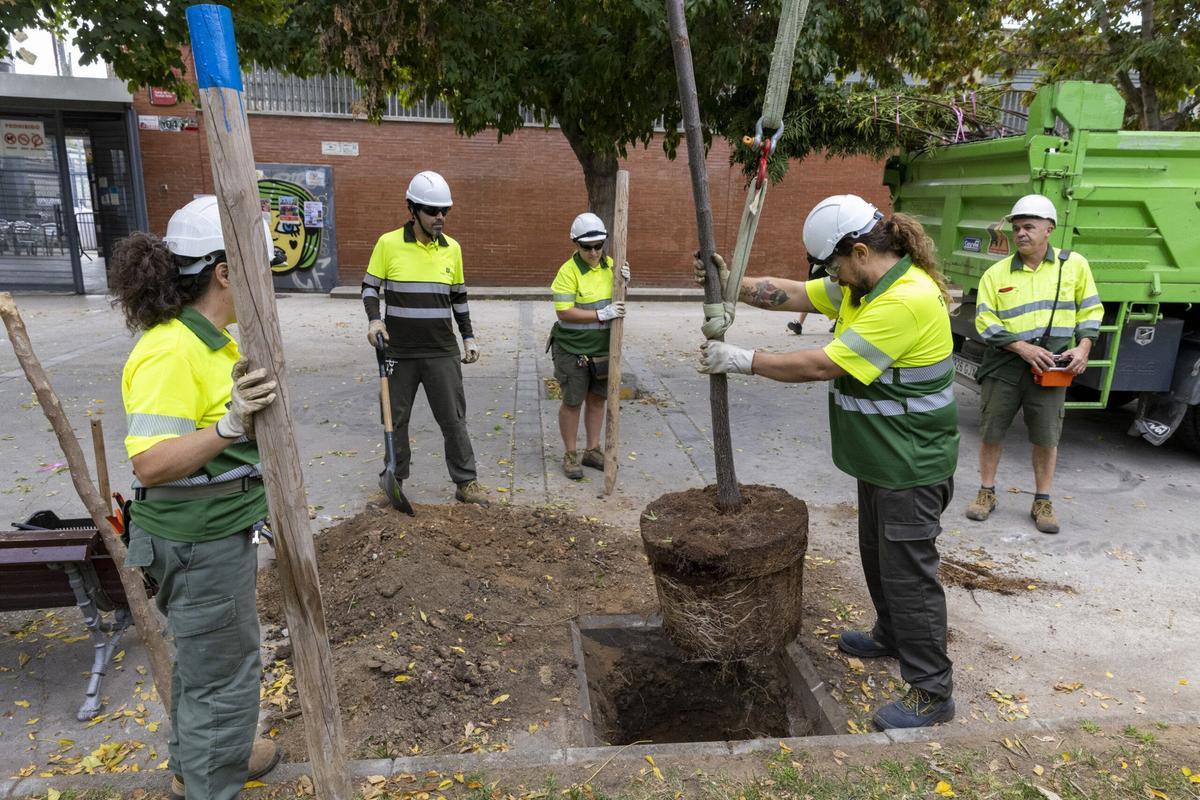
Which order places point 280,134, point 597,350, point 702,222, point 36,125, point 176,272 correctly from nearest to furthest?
1. point 176,272
2. point 702,222
3. point 597,350
4. point 36,125
5. point 280,134

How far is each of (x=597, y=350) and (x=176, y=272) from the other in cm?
369

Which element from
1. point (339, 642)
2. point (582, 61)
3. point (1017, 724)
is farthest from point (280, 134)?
point (1017, 724)

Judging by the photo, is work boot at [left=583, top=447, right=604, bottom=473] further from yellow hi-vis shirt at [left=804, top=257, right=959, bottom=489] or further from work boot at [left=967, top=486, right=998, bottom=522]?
yellow hi-vis shirt at [left=804, top=257, right=959, bottom=489]

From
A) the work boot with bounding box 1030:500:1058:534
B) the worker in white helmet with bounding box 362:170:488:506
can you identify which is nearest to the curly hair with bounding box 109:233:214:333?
the worker in white helmet with bounding box 362:170:488:506

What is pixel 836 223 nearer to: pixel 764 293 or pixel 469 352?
pixel 764 293

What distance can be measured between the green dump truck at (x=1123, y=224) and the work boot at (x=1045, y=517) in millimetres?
1012

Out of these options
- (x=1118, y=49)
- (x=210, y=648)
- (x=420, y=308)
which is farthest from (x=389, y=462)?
(x=1118, y=49)

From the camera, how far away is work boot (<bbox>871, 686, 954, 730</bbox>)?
313 centimetres

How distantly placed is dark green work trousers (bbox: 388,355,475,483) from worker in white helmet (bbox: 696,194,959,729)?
2.37 m

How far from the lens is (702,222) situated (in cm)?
299

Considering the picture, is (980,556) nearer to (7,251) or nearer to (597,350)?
(597,350)

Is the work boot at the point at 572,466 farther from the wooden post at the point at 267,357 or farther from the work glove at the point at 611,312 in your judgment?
the wooden post at the point at 267,357

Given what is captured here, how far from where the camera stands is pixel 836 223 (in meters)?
3.00

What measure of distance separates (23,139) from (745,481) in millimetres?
15019
